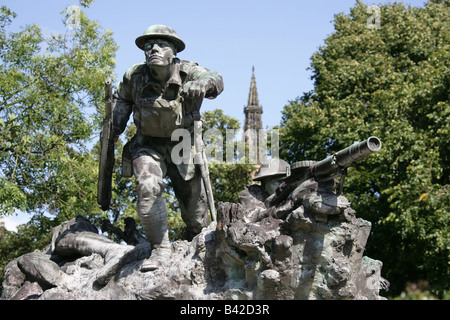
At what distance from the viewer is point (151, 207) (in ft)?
24.7

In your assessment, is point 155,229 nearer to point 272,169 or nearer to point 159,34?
point 272,169

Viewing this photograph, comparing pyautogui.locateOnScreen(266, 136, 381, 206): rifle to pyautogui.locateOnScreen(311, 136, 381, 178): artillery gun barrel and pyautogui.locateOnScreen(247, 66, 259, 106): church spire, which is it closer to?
pyautogui.locateOnScreen(311, 136, 381, 178): artillery gun barrel

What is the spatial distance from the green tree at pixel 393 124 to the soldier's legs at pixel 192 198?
8.35 meters

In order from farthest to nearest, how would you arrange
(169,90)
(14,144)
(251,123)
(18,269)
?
(251,123) < (14,144) < (18,269) < (169,90)

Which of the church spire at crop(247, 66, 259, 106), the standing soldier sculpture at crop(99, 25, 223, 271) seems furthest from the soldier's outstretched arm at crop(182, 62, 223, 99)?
the church spire at crop(247, 66, 259, 106)

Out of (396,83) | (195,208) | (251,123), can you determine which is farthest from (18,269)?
(251,123)

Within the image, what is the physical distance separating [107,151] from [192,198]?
4.00 ft

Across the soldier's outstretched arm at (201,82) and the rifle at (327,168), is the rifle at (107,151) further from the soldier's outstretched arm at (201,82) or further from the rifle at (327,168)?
the rifle at (327,168)

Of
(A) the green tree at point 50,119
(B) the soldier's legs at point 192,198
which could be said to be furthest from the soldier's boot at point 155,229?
(A) the green tree at point 50,119

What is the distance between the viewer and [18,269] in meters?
8.33

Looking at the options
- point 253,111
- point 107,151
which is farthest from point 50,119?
point 253,111

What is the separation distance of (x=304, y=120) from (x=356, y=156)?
45.7 ft

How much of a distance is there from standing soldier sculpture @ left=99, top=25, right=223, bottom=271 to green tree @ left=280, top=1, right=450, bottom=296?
29.5 ft
